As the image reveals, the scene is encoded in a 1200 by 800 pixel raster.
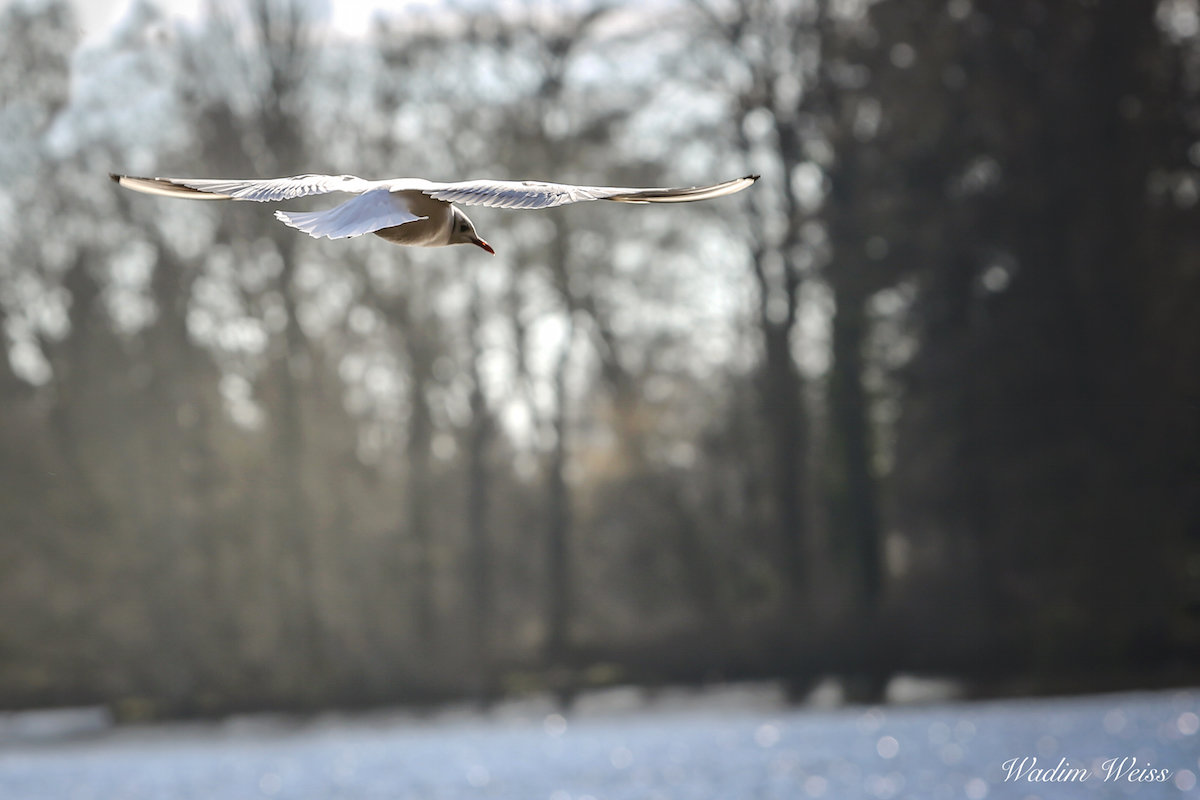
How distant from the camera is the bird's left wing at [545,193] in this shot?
5832mm

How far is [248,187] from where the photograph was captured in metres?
6.25

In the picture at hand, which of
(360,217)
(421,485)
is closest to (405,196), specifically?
(360,217)

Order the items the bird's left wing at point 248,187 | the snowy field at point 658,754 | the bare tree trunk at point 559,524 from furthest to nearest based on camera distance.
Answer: the bare tree trunk at point 559,524 < the snowy field at point 658,754 < the bird's left wing at point 248,187

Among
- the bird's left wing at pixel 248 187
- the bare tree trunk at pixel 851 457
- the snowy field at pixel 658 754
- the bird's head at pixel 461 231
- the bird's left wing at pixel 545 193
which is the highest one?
the bird's left wing at pixel 248 187

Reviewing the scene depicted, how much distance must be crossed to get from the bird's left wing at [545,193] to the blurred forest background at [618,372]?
16806 mm

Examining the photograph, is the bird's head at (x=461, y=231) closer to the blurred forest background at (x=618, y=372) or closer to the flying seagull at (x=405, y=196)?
the flying seagull at (x=405, y=196)

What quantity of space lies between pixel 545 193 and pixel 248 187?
1.22 m

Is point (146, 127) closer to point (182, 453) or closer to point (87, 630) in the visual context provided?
point (182, 453)

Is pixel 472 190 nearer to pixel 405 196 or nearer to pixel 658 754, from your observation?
pixel 405 196

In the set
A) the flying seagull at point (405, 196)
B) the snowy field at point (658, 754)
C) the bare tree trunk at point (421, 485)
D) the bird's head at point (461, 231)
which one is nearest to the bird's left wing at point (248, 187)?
the flying seagull at point (405, 196)

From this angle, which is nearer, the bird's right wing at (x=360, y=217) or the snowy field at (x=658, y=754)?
the bird's right wing at (x=360, y=217)

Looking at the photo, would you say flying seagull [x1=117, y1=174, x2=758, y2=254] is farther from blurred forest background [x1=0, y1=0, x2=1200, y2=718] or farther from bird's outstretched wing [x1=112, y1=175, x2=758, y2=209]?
blurred forest background [x1=0, y1=0, x2=1200, y2=718]

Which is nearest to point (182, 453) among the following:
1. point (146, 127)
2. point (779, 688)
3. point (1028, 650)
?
point (146, 127)

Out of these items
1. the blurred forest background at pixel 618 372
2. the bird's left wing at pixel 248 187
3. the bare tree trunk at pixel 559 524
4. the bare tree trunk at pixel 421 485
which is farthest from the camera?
the bare tree trunk at pixel 421 485
